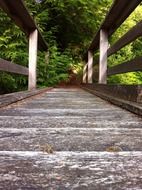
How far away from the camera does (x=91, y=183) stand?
0.77m

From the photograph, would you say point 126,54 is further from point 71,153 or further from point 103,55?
point 71,153

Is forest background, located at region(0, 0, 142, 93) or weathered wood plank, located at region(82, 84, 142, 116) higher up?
forest background, located at region(0, 0, 142, 93)

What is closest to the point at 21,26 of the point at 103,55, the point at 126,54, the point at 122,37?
the point at 103,55

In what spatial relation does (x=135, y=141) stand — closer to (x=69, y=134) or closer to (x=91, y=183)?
(x=69, y=134)

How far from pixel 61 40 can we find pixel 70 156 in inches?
445

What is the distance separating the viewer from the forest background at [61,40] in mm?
7457

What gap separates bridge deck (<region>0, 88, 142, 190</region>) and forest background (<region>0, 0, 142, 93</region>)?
563cm

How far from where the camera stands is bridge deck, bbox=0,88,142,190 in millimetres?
779

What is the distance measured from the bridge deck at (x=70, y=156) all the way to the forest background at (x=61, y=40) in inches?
222

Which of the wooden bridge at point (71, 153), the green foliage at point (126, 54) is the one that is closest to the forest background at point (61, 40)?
the green foliage at point (126, 54)

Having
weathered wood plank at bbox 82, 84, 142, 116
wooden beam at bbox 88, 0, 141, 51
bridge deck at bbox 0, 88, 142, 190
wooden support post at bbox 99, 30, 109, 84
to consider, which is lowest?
bridge deck at bbox 0, 88, 142, 190

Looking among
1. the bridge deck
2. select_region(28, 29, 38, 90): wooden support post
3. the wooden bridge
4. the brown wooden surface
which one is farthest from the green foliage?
the bridge deck

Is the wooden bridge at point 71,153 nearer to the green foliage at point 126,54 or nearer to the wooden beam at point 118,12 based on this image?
the wooden beam at point 118,12

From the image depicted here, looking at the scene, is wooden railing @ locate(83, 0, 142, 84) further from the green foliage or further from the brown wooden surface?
the green foliage
